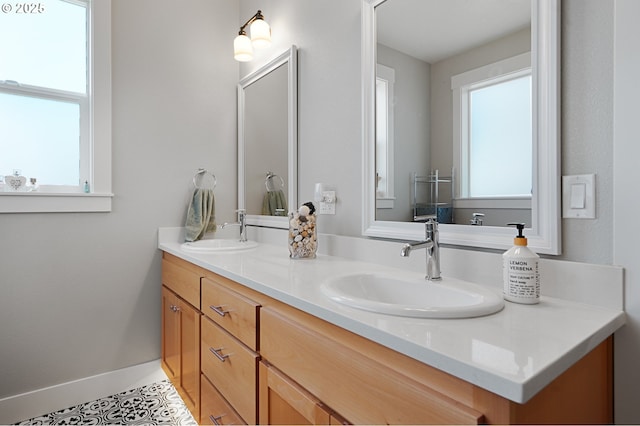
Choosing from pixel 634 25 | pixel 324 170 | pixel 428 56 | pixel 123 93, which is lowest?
pixel 324 170

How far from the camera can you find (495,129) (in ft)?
3.46

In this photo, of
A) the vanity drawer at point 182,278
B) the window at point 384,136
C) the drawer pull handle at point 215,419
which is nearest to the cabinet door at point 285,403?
the drawer pull handle at point 215,419

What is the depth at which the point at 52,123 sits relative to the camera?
73.2 inches

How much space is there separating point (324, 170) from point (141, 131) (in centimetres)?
116

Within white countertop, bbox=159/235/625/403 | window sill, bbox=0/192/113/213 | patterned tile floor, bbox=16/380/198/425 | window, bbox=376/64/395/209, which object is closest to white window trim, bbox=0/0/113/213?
window sill, bbox=0/192/113/213

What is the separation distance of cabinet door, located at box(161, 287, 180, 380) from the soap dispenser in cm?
152

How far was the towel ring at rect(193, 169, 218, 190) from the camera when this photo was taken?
2242mm

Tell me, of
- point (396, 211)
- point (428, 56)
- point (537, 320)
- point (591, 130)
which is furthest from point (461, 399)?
point (428, 56)

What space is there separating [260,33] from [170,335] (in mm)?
1745

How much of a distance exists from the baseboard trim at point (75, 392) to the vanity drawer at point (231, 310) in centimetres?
100

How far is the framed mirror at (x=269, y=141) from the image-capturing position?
73.7 inches

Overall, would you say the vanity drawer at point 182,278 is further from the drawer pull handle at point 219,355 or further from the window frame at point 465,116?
the window frame at point 465,116

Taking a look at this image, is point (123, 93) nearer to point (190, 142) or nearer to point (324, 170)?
point (190, 142)

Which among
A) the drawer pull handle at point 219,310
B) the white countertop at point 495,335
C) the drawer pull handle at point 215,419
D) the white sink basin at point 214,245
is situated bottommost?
the drawer pull handle at point 215,419
